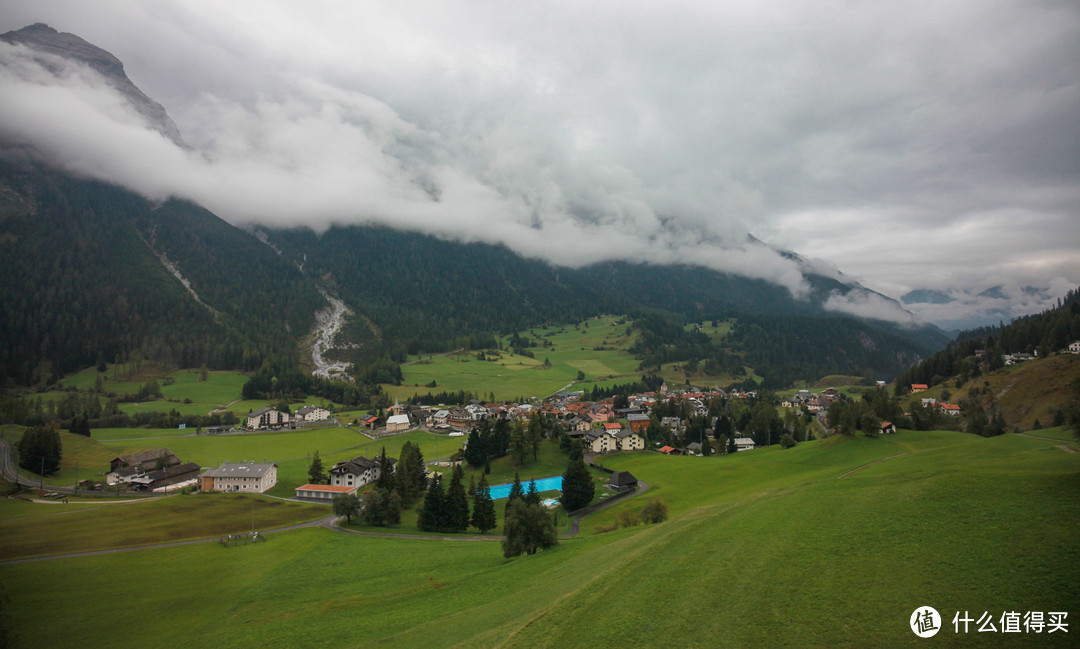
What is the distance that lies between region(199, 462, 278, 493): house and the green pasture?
5.53 m

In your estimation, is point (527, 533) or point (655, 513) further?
point (655, 513)

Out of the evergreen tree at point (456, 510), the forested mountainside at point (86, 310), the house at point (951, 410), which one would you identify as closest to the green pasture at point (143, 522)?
the evergreen tree at point (456, 510)

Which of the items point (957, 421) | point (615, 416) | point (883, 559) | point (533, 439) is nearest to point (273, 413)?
point (533, 439)

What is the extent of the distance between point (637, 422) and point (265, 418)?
296ft

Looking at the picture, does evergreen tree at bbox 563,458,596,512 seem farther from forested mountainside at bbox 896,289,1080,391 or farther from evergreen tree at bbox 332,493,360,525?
forested mountainside at bbox 896,289,1080,391

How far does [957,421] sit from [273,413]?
464 feet

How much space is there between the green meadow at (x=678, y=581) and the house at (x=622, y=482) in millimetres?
24511

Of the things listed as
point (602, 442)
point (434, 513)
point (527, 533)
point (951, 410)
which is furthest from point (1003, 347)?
point (434, 513)

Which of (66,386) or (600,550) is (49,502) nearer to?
(600,550)

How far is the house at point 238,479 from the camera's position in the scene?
229 feet

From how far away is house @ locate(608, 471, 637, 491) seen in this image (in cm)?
6247

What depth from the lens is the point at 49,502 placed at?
181 feet

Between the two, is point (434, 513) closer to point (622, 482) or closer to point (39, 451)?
point (622, 482)

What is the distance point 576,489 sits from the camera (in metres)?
57.1
